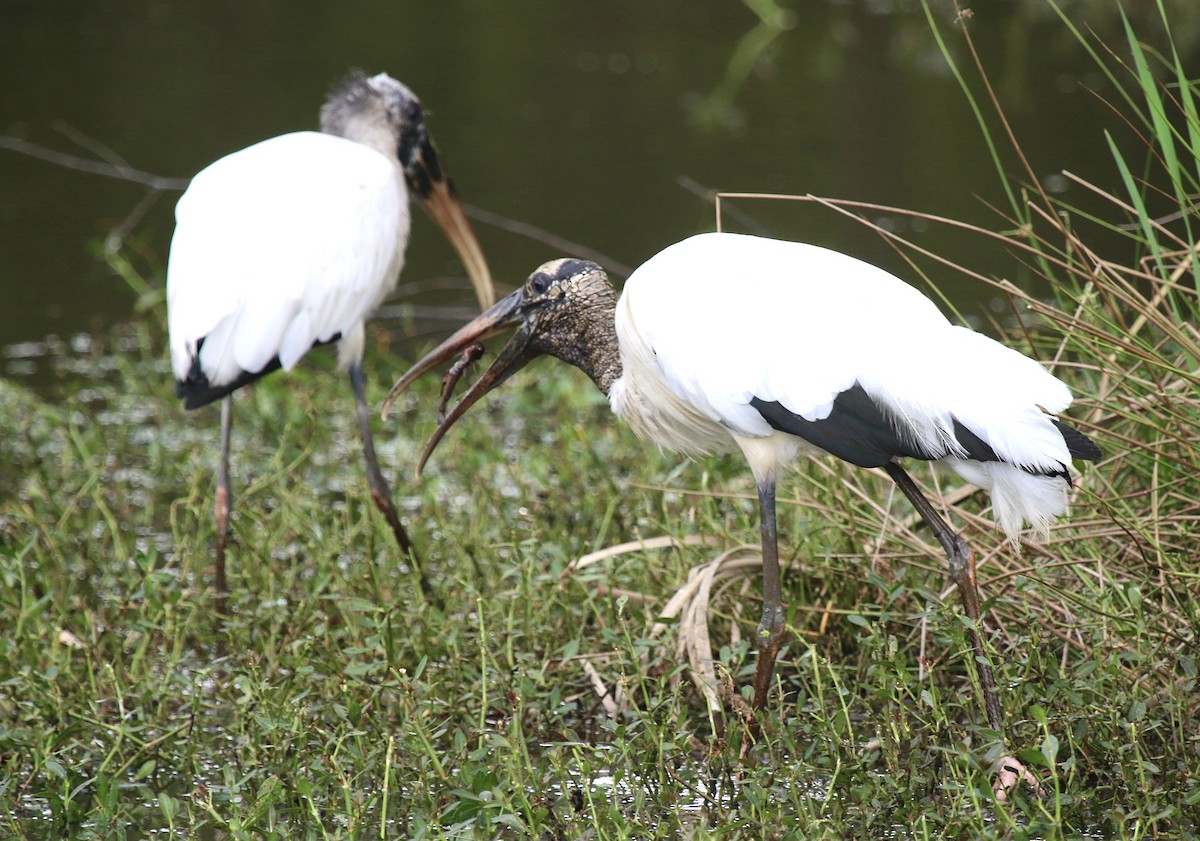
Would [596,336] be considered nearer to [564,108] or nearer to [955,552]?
[955,552]

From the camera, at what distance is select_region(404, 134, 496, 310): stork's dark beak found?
16.0ft

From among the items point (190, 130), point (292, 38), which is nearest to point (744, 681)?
point (190, 130)

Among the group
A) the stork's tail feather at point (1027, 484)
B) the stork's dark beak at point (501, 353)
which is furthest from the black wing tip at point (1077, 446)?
the stork's dark beak at point (501, 353)

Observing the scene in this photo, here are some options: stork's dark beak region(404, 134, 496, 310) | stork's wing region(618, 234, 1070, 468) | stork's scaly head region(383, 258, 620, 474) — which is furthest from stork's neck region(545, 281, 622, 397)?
stork's dark beak region(404, 134, 496, 310)

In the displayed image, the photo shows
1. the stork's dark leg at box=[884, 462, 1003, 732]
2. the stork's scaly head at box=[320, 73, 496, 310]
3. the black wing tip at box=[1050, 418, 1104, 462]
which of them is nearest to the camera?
the black wing tip at box=[1050, 418, 1104, 462]

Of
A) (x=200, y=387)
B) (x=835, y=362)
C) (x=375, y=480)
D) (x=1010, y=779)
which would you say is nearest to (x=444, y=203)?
(x=375, y=480)

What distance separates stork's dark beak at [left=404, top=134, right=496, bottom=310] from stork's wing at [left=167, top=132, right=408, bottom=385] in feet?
1.83

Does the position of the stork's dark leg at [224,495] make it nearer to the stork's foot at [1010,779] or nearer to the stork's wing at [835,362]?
the stork's wing at [835,362]

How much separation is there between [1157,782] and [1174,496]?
0.57 m

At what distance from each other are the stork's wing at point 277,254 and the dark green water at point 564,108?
220cm

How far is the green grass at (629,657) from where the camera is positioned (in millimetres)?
2537

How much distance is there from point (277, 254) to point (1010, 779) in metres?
2.14

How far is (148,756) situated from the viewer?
301 cm

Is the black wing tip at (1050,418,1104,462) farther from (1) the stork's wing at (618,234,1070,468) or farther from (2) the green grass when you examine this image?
(2) the green grass
